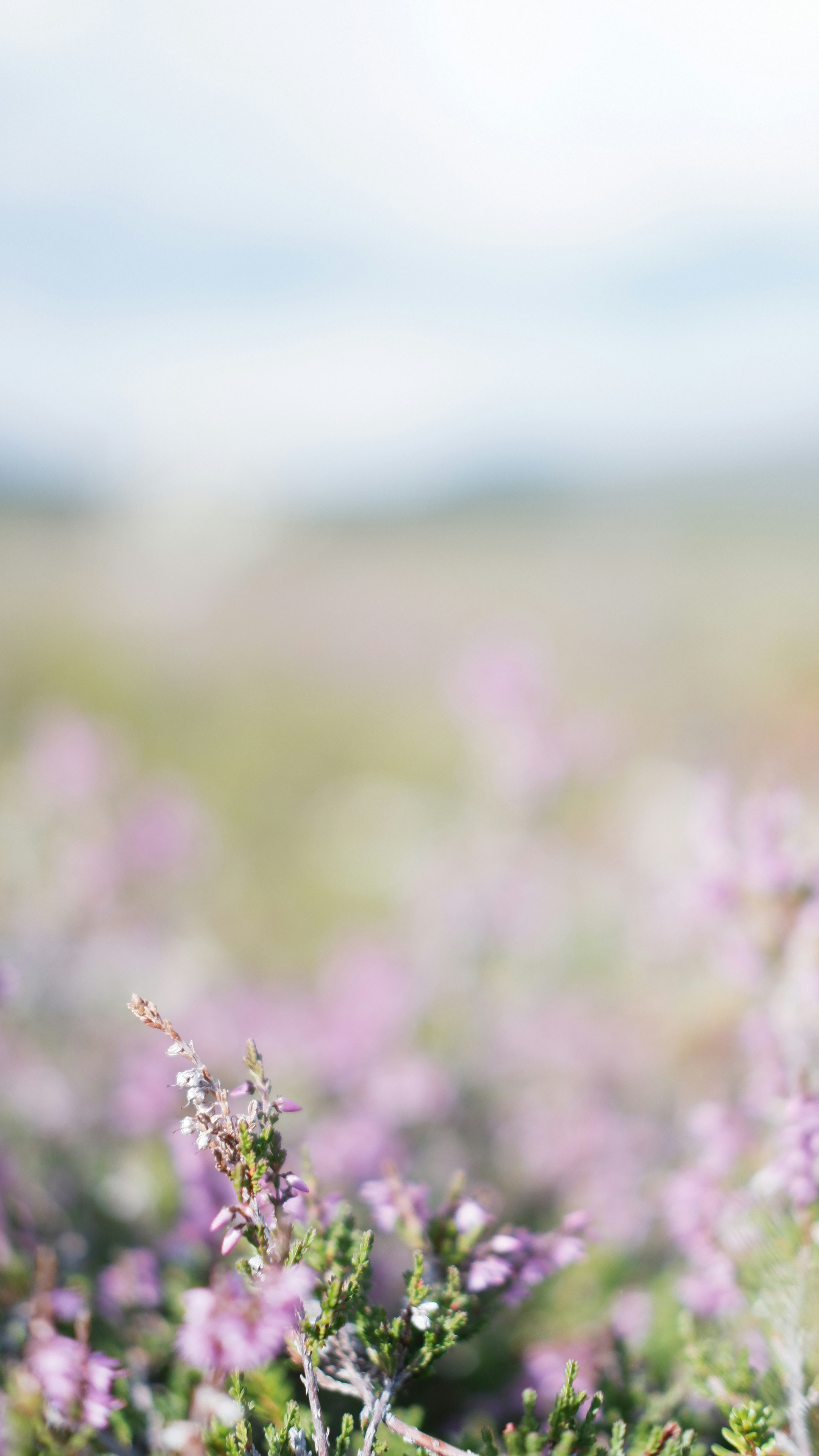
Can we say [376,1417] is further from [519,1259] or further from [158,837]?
[158,837]

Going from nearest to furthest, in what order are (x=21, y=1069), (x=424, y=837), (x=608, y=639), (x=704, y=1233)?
1. (x=704, y=1233)
2. (x=21, y=1069)
3. (x=424, y=837)
4. (x=608, y=639)

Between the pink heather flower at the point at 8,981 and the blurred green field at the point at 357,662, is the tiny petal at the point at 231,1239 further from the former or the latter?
the blurred green field at the point at 357,662

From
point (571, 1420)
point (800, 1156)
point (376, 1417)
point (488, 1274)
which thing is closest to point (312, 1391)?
point (376, 1417)

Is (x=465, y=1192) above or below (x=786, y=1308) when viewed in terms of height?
above

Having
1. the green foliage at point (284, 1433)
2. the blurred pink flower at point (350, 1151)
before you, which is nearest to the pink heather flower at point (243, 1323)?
the green foliage at point (284, 1433)

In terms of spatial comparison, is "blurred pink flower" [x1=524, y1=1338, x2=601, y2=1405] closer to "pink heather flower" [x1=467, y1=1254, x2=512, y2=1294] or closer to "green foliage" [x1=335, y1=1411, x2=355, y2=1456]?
"pink heather flower" [x1=467, y1=1254, x2=512, y2=1294]

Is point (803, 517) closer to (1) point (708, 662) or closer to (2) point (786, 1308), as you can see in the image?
(1) point (708, 662)

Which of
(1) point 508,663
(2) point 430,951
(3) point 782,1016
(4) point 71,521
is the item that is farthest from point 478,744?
(4) point 71,521
